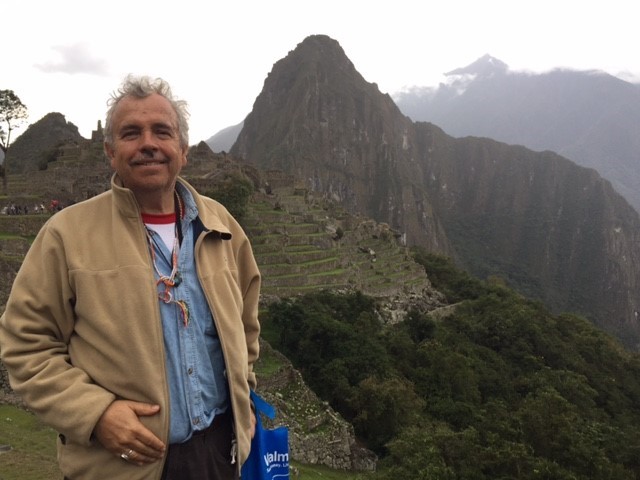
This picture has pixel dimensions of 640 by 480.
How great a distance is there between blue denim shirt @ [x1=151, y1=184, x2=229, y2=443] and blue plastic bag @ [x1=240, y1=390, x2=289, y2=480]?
0.35m

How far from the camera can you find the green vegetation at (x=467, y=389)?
11.8 metres

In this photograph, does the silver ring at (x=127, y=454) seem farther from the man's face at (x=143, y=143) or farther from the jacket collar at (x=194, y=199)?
the man's face at (x=143, y=143)

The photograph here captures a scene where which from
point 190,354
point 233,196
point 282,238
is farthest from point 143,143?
point 282,238

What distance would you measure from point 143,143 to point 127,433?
1.16 m

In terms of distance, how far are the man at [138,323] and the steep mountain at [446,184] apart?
115m

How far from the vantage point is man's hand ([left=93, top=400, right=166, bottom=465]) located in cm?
180

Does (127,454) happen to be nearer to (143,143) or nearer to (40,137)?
(143,143)

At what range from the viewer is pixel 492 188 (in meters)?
171

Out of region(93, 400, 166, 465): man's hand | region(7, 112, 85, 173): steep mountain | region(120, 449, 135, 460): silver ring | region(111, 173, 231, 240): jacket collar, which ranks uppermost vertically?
region(7, 112, 85, 173): steep mountain

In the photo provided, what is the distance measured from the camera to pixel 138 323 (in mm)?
1885

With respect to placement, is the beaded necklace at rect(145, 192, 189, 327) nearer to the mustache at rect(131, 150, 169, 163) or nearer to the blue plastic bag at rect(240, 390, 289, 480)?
the mustache at rect(131, 150, 169, 163)

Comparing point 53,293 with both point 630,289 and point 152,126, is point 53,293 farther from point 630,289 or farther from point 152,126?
point 630,289

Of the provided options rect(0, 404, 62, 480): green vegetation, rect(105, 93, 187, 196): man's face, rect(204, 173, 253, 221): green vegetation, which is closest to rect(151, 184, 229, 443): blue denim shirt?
rect(105, 93, 187, 196): man's face

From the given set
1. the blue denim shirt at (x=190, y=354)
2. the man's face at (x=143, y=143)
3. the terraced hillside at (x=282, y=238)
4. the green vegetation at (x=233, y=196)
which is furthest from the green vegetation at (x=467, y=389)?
the man's face at (x=143, y=143)
